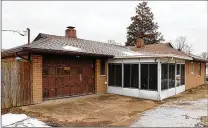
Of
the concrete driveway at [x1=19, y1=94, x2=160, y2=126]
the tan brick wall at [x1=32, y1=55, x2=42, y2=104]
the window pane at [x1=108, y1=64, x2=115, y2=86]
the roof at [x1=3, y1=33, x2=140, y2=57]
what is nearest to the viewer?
the concrete driveway at [x1=19, y1=94, x2=160, y2=126]

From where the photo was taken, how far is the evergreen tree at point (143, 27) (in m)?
40.2

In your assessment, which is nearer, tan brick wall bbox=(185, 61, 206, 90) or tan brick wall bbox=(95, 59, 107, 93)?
tan brick wall bbox=(95, 59, 107, 93)

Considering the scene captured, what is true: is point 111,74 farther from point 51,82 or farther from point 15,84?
point 15,84

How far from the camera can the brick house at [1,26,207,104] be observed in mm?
11127

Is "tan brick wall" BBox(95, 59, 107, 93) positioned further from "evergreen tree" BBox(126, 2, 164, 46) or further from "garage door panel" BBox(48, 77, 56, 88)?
Answer: "evergreen tree" BBox(126, 2, 164, 46)

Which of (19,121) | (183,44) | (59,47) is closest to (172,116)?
(19,121)

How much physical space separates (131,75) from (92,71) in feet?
8.28

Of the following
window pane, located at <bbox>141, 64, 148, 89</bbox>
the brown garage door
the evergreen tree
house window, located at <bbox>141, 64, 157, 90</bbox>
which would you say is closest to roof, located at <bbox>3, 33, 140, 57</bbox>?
the brown garage door

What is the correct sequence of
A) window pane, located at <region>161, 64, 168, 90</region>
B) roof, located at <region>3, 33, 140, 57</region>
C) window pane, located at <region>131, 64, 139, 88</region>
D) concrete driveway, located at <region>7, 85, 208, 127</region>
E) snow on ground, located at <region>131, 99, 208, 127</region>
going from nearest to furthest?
snow on ground, located at <region>131, 99, 208, 127</region> → concrete driveway, located at <region>7, 85, 208, 127</region> → roof, located at <region>3, 33, 140, 57</region> → window pane, located at <region>161, 64, 168, 90</region> → window pane, located at <region>131, 64, 139, 88</region>

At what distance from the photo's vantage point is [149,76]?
42.1ft

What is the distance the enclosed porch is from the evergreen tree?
2483 centimetres

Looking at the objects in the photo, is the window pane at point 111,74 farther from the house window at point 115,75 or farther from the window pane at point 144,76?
the window pane at point 144,76

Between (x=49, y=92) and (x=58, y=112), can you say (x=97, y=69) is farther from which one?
(x=58, y=112)

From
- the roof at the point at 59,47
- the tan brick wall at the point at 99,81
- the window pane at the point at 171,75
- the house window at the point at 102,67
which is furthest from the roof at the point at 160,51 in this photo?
the tan brick wall at the point at 99,81
